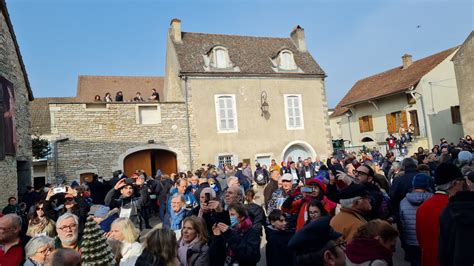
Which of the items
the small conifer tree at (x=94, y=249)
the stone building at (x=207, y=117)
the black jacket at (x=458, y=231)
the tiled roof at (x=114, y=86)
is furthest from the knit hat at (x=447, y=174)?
the tiled roof at (x=114, y=86)

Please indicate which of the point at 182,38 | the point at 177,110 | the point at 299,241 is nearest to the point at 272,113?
the point at 177,110

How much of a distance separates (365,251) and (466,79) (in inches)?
739

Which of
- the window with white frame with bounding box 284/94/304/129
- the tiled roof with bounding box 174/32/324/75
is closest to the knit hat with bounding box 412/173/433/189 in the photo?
the tiled roof with bounding box 174/32/324/75

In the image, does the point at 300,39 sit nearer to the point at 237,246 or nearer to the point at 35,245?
the point at 237,246

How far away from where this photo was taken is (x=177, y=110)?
17.0m

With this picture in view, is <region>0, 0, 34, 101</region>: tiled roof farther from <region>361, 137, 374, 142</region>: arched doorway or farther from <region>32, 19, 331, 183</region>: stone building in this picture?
<region>361, 137, 374, 142</region>: arched doorway

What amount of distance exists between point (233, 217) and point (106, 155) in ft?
43.4

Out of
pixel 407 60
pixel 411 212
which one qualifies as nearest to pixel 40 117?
pixel 407 60

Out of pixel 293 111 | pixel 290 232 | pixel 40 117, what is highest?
pixel 40 117

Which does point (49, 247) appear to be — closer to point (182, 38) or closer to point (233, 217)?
point (233, 217)

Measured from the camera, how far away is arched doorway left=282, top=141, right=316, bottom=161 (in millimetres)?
18745

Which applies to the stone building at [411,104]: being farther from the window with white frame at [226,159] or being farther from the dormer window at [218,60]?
the dormer window at [218,60]

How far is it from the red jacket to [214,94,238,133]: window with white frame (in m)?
14.3

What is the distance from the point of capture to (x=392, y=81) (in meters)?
24.1
